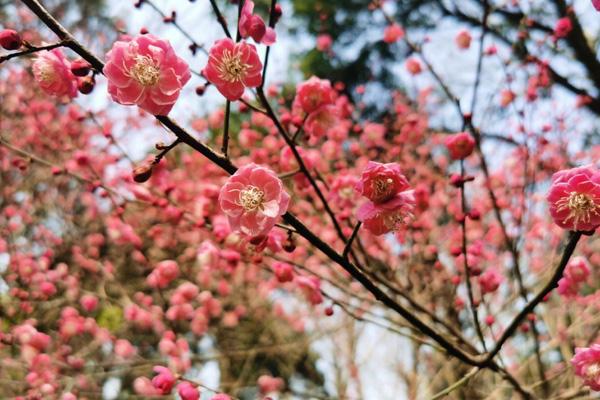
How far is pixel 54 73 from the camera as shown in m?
1.74

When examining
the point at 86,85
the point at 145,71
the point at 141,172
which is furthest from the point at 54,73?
the point at 141,172

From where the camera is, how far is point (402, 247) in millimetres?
3879

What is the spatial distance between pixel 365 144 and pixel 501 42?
3.20 m

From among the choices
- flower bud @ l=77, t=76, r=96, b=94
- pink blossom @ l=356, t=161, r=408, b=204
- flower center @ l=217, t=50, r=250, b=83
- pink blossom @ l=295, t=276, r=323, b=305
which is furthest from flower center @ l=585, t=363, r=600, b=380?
flower bud @ l=77, t=76, r=96, b=94

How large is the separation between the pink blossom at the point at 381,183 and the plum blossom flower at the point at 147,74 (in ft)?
1.84

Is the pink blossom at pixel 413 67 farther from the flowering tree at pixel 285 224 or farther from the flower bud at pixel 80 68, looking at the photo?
the flower bud at pixel 80 68

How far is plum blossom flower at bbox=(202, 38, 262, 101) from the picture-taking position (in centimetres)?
157

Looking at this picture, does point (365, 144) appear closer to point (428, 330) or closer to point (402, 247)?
point (402, 247)

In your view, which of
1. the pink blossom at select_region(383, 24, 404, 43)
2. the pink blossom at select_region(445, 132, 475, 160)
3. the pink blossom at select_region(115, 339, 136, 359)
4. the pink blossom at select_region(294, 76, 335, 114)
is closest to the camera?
the pink blossom at select_region(445, 132, 475, 160)

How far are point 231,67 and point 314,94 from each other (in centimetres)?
70

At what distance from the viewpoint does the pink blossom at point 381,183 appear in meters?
1.43

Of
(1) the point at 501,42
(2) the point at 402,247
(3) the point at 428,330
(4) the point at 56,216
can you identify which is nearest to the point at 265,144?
(2) the point at 402,247

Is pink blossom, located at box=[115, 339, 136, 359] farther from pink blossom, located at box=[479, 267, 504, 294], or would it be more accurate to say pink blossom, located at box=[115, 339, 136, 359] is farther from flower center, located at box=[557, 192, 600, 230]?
flower center, located at box=[557, 192, 600, 230]

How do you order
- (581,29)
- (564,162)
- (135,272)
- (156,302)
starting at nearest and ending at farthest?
(564,162) → (581,29) → (156,302) → (135,272)
